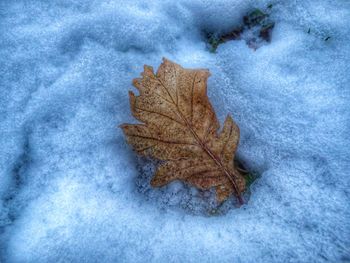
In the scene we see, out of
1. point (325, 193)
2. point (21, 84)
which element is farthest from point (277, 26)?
point (21, 84)

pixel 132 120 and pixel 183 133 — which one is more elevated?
pixel 183 133

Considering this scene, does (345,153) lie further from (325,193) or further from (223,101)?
(223,101)

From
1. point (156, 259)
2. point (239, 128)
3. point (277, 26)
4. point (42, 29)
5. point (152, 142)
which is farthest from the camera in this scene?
point (277, 26)

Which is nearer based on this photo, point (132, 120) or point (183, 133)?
point (183, 133)
